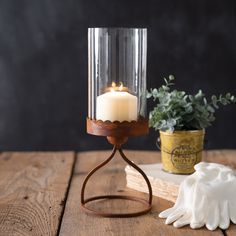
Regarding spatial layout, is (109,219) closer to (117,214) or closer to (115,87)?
(117,214)

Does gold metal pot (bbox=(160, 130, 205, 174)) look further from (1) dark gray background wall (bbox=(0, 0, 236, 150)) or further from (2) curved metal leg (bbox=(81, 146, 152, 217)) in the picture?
(1) dark gray background wall (bbox=(0, 0, 236, 150))

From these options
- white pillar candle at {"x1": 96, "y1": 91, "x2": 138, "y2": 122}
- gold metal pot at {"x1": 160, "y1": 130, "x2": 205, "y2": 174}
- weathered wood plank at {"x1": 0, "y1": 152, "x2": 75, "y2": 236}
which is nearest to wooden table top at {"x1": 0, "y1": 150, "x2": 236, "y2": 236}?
weathered wood plank at {"x1": 0, "y1": 152, "x2": 75, "y2": 236}

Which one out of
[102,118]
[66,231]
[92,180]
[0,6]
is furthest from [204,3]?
[66,231]

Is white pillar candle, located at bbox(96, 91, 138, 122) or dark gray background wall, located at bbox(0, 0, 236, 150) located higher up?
Result: white pillar candle, located at bbox(96, 91, 138, 122)

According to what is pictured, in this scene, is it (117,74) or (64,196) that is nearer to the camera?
(117,74)

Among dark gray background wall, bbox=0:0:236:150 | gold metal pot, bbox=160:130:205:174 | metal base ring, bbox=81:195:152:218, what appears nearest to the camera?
metal base ring, bbox=81:195:152:218

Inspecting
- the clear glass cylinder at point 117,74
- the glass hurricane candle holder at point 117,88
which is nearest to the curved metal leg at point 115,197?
the glass hurricane candle holder at point 117,88

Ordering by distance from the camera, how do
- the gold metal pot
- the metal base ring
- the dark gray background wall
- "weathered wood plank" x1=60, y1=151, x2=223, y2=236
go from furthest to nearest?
the dark gray background wall, the gold metal pot, the metal base ring, "weathered wood plank" x1=60, y1=151, x2=223, y2=236

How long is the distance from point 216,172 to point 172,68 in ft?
5.16

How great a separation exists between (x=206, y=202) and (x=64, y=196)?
1.37 ft

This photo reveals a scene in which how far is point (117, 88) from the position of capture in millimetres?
1448

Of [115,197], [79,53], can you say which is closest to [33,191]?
[115,197]

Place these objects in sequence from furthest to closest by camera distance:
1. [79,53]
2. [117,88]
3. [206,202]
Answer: [79,53]
[117,88]
[206,202]

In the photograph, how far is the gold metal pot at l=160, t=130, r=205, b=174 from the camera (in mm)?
1630
